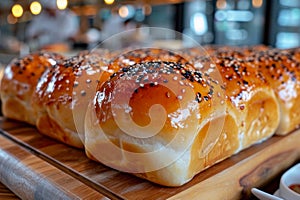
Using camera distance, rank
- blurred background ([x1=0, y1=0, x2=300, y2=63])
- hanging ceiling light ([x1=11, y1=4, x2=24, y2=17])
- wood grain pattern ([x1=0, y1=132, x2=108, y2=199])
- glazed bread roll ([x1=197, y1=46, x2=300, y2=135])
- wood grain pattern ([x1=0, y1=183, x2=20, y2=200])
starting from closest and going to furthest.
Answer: wood grain pattern ([x1=0, y1=132, x2=108, y2=199]) → wood grain pattern ([x1=0, y1=183, x2=20, y2=200]) → glazed bread roll ([x1=197, y1=46, x2=300, y2=135]) → blurred background ([x1=0, y1=0, x2=300, y2=63]) → hanging ceiling light ([x1=11, y1=4, x2=24, y2=17])

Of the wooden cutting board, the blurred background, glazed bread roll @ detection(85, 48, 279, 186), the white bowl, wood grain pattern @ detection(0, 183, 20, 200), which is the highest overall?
the blurred background

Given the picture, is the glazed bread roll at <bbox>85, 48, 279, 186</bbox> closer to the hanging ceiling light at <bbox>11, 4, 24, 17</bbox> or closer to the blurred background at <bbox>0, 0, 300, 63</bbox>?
the blurred background at <bbox>0, 0, 300, 63</bbox>

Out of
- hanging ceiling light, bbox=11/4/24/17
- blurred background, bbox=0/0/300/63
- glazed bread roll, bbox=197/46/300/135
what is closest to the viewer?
glazed bread roll, bbox=197/46/300/135

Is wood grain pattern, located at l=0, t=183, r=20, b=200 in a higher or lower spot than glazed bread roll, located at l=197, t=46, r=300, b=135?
lower

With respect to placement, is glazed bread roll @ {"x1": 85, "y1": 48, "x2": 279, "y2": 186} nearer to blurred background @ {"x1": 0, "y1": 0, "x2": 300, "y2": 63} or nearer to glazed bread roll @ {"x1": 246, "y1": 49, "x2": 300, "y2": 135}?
glazed bread roll @ {"x1": 246, "y1": 49, "x2": 300, "y2": 135}

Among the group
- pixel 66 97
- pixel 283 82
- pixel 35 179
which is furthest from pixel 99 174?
pixel 283 82

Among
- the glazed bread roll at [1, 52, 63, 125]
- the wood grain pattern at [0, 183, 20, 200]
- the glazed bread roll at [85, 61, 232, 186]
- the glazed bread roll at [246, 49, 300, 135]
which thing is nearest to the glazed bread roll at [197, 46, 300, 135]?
the glazed bread roll at [246, 49, 300, 135]

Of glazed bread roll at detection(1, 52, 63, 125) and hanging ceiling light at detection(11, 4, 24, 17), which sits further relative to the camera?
hanging ceiling light at detection(11, 4, 24, 17)
